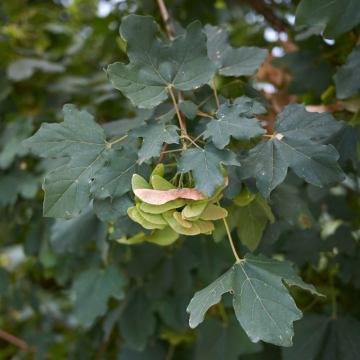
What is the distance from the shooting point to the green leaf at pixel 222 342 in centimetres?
115

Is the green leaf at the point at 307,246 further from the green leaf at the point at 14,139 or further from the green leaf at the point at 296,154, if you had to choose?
the green leaf at the point at 14,139

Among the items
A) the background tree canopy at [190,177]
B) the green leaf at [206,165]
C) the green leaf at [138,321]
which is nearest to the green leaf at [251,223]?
the background tree canopy at [190,177]

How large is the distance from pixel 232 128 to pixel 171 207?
180 millimetres

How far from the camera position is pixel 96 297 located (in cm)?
114

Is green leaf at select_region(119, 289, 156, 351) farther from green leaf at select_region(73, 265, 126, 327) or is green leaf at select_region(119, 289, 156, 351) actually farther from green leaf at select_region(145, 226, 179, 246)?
green leaf at select_region(145, 226, 179, 246)

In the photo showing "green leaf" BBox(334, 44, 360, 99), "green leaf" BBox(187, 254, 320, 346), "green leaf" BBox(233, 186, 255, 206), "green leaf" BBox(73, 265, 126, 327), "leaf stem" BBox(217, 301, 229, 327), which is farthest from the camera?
"leaf stem" BBox(217, 301, 229, 327)

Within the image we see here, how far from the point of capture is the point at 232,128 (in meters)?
0.55

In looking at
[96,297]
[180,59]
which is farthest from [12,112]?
[180,59]

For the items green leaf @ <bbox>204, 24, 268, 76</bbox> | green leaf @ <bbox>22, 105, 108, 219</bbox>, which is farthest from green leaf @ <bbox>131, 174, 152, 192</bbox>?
green leaf @ <bbox>204, 24, 268, 76</bbox>

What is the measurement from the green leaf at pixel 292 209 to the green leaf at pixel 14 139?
40.2 inches

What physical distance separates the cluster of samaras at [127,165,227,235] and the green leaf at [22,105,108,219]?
118mm

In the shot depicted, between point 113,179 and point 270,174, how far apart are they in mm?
299

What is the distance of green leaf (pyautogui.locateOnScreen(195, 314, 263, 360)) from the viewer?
1.15 m

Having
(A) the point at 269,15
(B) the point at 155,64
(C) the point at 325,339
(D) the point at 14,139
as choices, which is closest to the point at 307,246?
(C) the point at 325,339
